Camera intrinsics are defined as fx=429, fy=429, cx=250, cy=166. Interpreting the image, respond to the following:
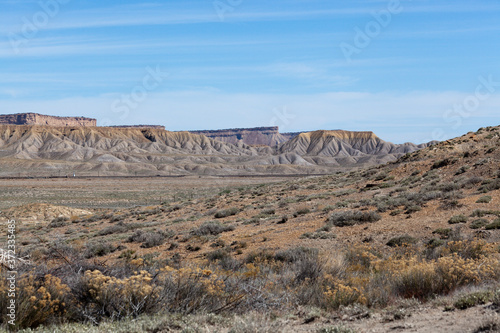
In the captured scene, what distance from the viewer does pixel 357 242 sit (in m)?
14.6

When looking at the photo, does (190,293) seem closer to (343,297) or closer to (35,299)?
(35,299)

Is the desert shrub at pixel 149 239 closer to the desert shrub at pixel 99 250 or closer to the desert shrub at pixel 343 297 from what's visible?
the desert shrub at pixel 99 250

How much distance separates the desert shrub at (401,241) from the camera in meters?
13.4

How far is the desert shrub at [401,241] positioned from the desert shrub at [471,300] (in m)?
6.30

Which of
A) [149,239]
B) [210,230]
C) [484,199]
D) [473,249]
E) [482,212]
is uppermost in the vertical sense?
[484,199]

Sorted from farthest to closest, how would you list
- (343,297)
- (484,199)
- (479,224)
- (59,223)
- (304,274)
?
(59,223) → (484,199) → (479,224) → (304,274) → (343,297)

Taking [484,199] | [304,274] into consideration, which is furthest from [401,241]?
[484,199]

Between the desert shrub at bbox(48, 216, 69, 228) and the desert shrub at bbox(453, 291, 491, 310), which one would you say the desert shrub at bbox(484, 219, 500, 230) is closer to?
the desert shrub at bbox(453, 291, 491, 310)

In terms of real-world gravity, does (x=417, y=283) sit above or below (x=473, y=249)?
below

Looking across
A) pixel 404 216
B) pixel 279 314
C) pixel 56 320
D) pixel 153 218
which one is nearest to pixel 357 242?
pixel 404 216

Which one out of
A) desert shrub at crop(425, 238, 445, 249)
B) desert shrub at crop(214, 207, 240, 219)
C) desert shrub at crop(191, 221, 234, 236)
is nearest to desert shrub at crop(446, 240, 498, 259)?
desert shrub at crop(425, 238, 445, 249)

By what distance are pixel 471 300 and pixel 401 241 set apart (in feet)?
22.5

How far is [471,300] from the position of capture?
6855mm

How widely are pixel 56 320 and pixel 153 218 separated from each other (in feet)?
80.7
